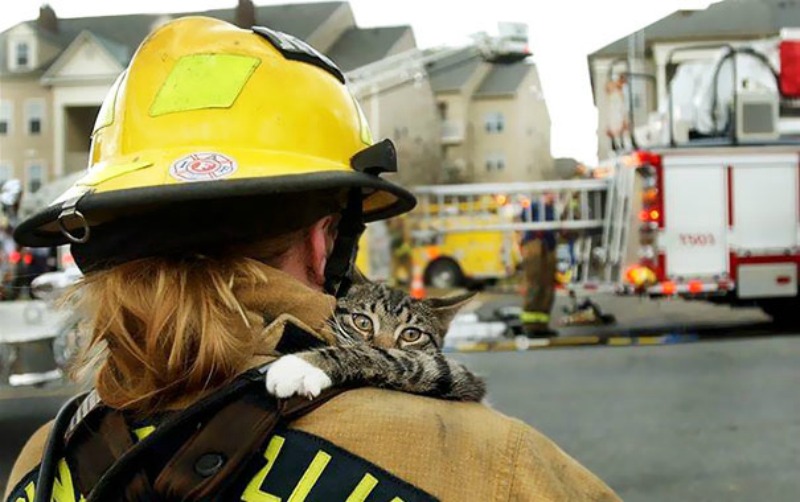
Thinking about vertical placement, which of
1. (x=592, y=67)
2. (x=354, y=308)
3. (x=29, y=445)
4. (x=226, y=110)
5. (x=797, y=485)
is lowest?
(x=797, y=485)

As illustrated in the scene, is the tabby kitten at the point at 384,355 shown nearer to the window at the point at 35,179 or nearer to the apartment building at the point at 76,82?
the apartment building at the point at 76,82

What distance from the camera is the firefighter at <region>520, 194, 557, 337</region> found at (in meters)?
12.2

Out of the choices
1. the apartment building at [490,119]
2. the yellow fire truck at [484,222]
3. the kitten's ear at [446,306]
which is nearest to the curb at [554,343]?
the yellow fire truck at [484,222]

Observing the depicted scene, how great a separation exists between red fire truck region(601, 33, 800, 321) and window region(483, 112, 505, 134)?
653 cm

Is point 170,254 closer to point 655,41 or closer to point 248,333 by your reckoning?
point 248,333

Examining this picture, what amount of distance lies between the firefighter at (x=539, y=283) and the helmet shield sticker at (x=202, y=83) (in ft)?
36.2

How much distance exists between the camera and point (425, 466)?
1162mm

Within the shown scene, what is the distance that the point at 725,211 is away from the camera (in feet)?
40.6

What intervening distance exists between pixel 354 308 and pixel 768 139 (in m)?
12.0

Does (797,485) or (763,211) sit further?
(763,211)

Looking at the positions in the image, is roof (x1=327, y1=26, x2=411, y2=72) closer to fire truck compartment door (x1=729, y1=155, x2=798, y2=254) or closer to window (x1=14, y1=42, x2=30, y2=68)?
window (x1=14, y1=42, x2=30, y2=68)

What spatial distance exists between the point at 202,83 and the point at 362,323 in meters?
0.44

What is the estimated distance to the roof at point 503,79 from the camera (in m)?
16.5

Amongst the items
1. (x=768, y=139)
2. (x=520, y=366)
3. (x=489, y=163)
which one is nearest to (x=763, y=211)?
(x=768, y=139)
